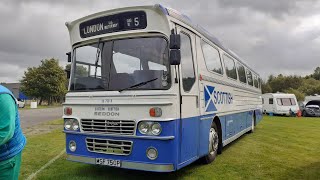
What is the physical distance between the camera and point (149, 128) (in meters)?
6.04

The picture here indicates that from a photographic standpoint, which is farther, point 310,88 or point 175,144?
point 310,88

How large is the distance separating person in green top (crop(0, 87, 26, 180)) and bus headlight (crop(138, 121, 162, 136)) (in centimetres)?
293

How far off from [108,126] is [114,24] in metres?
1.96

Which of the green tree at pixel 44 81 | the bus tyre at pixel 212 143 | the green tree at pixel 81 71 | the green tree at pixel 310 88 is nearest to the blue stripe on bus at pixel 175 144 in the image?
the bus tyre at pixel 212 143

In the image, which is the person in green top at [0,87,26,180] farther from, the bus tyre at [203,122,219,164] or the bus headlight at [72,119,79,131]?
the bus tyre at [203,122,219,164]

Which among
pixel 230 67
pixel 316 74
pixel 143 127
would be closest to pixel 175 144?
pixel 143 127

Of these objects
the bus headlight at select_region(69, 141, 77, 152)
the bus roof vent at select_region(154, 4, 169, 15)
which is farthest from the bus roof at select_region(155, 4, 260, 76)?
the bus headlight at select_region(69, 141, 77, 152)

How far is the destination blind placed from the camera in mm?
6457

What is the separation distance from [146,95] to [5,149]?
3.31 m

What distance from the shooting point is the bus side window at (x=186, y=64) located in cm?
672

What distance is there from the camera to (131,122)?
20.2 feet

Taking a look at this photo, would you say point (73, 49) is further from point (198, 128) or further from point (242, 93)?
point (242, 93)

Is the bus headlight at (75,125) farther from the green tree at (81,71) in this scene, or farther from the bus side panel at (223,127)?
the bus side panel at (223,127)

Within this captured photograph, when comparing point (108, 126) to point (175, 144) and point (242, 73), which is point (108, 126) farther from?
point (242, 73)
